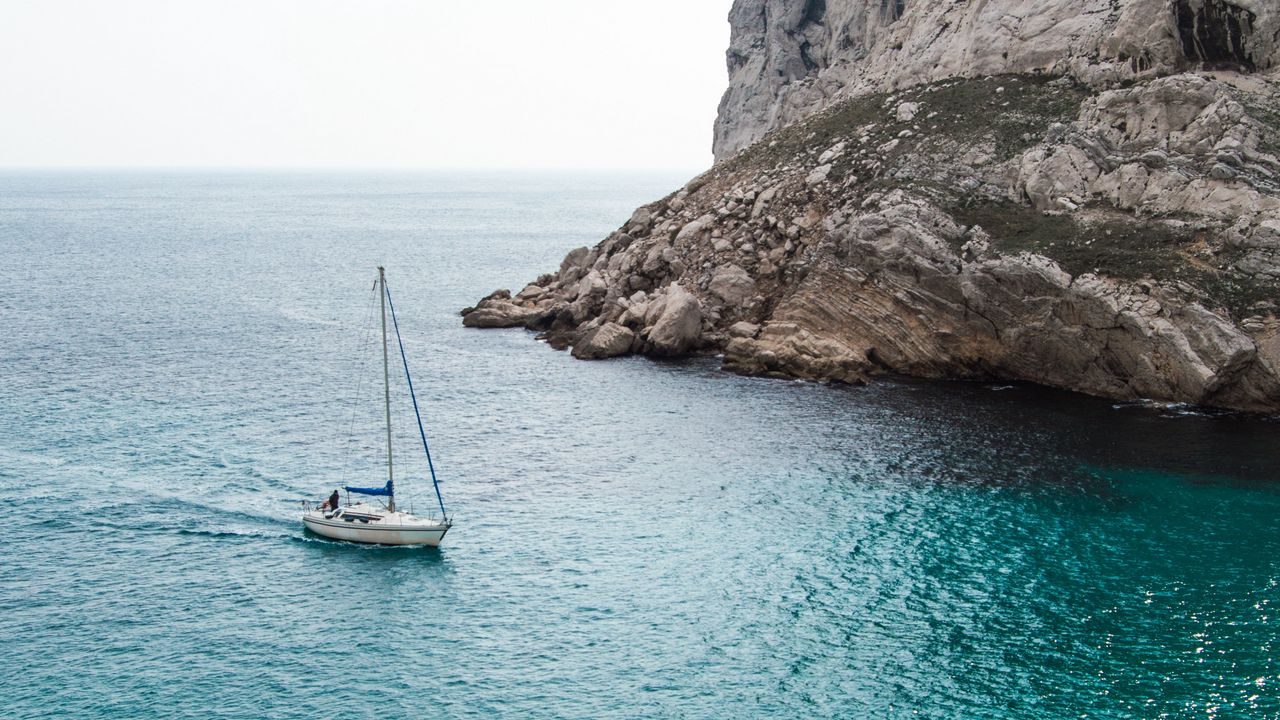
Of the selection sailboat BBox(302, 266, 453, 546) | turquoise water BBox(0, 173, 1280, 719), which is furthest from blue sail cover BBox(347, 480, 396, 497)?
turquoise water BBox(0, 173, 1280, 719)

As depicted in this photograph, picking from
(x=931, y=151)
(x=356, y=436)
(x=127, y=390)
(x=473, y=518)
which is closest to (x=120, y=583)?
A: (x=473, y=518)

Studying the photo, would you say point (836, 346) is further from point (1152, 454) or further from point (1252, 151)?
point (1252, 151)

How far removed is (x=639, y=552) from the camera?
54000 millimetres

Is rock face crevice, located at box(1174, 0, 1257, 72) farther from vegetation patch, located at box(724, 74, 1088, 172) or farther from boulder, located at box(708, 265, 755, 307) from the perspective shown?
boulder, located at box(708, 265, 755, 307)

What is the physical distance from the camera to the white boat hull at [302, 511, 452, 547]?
180 feet

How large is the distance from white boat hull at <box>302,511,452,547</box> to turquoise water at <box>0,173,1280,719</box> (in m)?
0.70

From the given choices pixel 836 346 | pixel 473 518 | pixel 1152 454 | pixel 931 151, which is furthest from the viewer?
pixel 931 151

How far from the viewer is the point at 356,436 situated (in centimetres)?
7244

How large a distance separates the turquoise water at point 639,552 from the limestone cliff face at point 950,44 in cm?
3253

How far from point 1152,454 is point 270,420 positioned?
58.9 metres

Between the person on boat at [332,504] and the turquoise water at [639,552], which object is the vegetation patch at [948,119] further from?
the person on boat at [332,504]

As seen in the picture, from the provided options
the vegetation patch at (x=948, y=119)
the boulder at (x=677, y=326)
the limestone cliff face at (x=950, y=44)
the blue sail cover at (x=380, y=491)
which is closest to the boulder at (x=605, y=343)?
the boulder at (x=677, y=326)

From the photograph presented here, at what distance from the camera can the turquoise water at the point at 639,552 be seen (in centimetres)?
4200

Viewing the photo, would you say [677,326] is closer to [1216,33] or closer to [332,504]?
[332,504]
